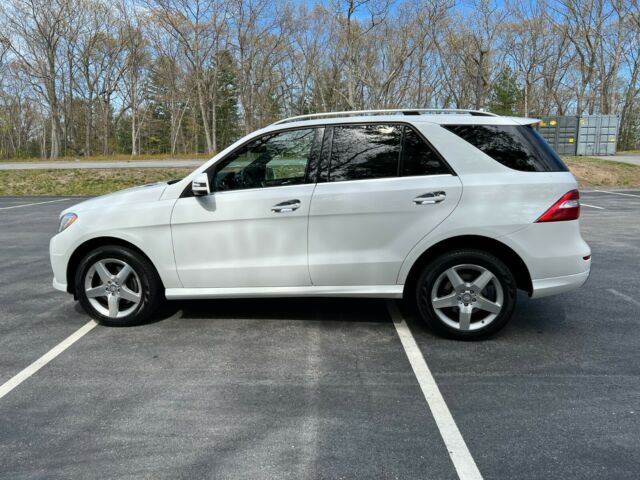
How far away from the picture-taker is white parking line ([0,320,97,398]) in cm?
338

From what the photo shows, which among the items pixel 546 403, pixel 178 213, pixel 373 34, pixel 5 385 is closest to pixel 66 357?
pixel 5 385

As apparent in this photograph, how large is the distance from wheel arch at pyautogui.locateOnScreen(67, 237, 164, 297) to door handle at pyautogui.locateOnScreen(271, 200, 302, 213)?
4.02ft

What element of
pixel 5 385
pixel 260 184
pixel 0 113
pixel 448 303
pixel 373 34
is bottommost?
pixel 5 385

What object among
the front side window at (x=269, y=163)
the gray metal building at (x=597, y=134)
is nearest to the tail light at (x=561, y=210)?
the front side window at (x=269, y=163)

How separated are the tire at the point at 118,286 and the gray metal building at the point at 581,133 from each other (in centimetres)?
2633

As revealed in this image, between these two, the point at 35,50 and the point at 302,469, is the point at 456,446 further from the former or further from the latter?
the point at 35,50

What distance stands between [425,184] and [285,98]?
2027 inches

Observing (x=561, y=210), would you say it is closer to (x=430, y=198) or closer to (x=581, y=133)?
(x=430, y=198)

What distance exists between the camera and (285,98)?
53.0m

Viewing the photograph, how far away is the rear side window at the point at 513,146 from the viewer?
390cm

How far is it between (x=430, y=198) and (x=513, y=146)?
0.81 meters

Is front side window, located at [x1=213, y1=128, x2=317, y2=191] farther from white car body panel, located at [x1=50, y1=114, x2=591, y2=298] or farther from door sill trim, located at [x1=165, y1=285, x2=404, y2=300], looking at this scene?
door sill trim, located at [x1=165, y1=285, x2=404, y2=300]

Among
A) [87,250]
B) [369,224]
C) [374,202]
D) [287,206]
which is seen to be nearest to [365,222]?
[369,224]

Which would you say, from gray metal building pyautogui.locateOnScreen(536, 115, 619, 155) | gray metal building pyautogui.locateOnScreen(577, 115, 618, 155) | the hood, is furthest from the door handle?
gray metal building pyautogui.locateOnScreen(577, 115, 618, 155)
